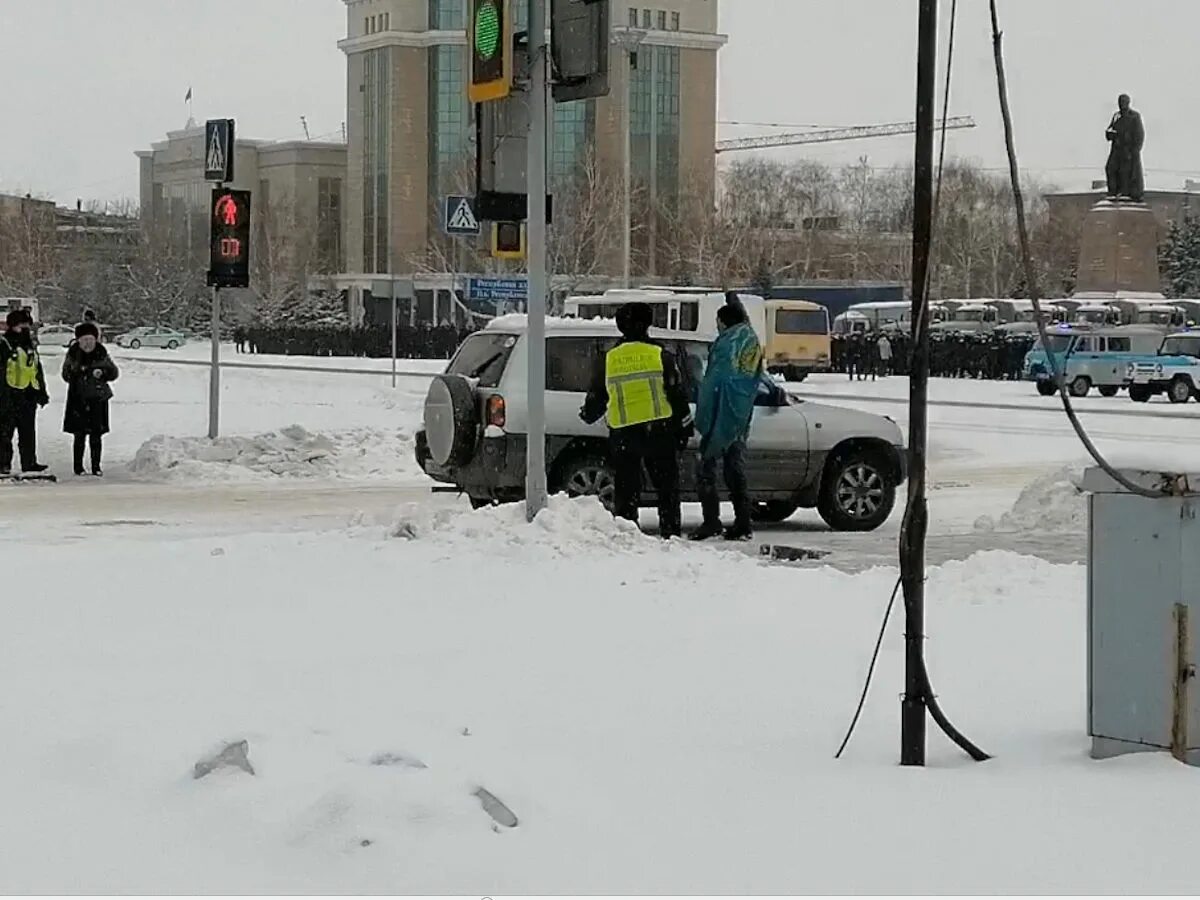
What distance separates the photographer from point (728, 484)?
1357cm

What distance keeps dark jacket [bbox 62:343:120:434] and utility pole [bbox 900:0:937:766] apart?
50.7ft

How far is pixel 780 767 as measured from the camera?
20.3 ft

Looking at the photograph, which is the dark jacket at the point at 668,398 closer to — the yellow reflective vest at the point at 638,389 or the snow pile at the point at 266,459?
the yellow reflective vest at the point at 638,389

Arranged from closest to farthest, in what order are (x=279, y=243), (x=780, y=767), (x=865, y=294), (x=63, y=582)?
1. (x=780, y=767)
2. (x=63, y=582)
3. (x=865, y=294)
4. (x=279, y=243)

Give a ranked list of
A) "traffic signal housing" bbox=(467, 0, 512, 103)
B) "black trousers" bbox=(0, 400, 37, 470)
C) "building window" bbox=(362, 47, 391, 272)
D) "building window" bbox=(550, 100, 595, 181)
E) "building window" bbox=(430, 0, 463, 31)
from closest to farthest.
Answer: "traffic signal housing" bbox=(467, 0, 512, 103) → "black trousers" bbox=(0, 400, 37, 470) → "building window" bbox=(550, 100, 595, 181) → "building window" bbox=(430, 0, 463, 31) → "building window" bbox=(362, 47, 391, 272)

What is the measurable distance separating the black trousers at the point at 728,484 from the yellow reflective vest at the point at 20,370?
9.50m

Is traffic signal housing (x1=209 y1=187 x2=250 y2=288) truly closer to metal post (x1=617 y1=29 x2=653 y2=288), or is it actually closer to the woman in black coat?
the woman in black coat

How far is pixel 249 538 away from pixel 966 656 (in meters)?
5.74

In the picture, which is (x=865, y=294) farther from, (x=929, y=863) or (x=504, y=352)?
(x=929, y=863)

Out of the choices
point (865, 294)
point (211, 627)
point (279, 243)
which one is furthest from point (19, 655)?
point (279, 243)

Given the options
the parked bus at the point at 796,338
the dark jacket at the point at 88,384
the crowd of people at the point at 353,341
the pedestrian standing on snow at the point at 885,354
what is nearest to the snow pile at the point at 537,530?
the dark jacket at the point at 88,384

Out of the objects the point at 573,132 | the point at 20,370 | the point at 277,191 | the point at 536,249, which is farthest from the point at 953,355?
the point at 277,191

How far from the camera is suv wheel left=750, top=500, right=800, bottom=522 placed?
611 inches

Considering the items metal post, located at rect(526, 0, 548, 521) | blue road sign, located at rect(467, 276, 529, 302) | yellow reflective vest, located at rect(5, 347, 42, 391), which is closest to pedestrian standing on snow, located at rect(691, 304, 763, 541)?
metal post, located at rect(526, 0, 548, 521)
